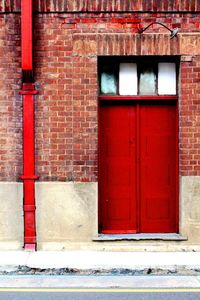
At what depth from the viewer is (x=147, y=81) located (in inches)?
412

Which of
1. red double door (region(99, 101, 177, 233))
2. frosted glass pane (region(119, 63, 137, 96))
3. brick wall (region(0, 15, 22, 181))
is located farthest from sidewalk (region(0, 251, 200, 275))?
frosted glass pane (region(119, 63, 137, 96))

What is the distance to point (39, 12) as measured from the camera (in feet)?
33.4

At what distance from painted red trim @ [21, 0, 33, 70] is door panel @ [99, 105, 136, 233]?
5.26 ft

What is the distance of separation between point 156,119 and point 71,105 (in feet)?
5.11

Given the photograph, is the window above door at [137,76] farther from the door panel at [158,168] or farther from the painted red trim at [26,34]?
the painted red trim at [26,34]

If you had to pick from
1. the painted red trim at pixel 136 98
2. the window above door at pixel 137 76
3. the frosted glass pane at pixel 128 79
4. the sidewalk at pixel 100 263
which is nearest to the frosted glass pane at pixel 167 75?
the window above door at pixel 137 76

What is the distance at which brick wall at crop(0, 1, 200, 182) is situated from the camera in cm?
1016

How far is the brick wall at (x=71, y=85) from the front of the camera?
10164mm

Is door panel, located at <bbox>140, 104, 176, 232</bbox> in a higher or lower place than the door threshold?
higher

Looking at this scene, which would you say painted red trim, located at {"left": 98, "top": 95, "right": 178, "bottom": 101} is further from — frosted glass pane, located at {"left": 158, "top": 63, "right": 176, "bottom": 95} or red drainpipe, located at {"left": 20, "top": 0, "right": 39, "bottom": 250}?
red drainpipe, located at {"left": 20, "top": 0, "right": 39, "bottom": 250}

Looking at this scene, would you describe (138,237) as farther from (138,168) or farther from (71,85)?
(71,85)

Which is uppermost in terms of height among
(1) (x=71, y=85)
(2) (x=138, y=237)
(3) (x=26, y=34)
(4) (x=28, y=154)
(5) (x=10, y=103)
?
(3) (x=26, y=34)
